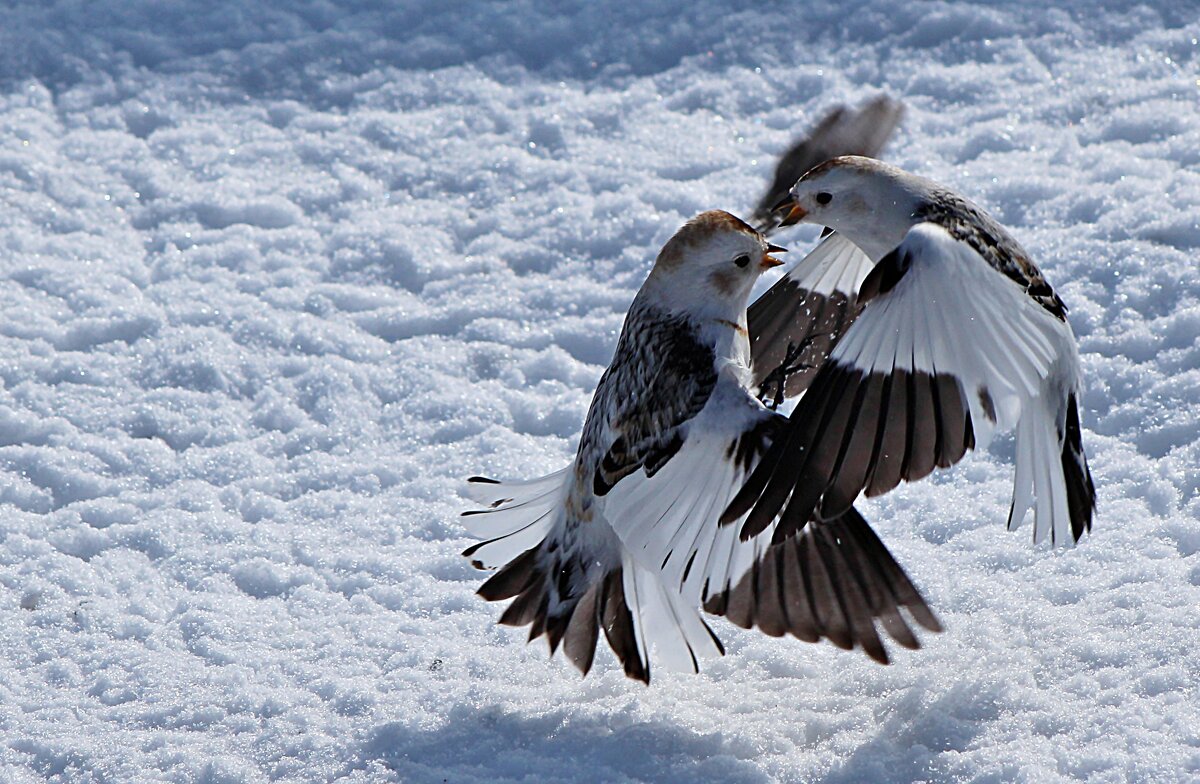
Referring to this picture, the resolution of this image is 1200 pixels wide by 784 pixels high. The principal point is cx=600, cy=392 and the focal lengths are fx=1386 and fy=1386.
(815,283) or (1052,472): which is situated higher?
(815,283)

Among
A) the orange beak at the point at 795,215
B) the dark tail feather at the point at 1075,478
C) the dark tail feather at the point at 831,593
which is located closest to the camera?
the dark tail feather at the point at 831,593

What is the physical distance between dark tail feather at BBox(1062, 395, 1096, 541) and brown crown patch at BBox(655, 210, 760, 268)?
2.83ft

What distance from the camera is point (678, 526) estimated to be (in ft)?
9.83

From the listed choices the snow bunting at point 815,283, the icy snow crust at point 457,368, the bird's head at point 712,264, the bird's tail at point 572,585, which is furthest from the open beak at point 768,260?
the icy snow crust at point 457,368

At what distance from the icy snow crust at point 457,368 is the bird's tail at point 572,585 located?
0.12 meters

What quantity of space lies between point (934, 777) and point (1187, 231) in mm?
2694

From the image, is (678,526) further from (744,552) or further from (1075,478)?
(1075,478)

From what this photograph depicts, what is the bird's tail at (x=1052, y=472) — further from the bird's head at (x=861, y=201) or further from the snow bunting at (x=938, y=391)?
the bird's head at (x=861, y=201)

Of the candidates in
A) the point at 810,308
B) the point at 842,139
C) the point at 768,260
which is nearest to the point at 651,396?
the point at 768,260

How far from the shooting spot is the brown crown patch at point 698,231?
10.7 ft

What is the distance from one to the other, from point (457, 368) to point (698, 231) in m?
1.54

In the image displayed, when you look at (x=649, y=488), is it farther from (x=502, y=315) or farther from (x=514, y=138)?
(x=514, y=138)

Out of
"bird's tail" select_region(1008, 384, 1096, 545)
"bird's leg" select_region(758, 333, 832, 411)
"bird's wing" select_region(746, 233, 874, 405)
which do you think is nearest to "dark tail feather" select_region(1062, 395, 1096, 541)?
"bird's tail" select_region(1008, 384, 1096, 545)

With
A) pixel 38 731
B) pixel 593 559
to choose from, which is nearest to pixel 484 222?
pixel 593 559
